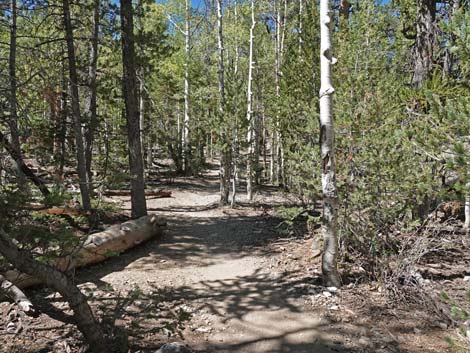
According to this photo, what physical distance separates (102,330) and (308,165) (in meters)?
4.29

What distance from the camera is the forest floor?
13.7 feet

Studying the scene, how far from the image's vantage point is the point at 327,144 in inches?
203

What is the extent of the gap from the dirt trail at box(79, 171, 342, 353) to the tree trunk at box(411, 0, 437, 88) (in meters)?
4.71

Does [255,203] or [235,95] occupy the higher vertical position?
[235,95]

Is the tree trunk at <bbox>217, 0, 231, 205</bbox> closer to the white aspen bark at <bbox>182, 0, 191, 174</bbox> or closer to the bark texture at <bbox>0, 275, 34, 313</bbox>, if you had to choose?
the white aspen bark at <bbox>182, 0, 191, 174</bbox>

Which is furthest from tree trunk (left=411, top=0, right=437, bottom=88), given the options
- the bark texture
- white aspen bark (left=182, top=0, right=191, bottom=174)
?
white aspen bark (left=182, top=0, right=191, bottom=174)

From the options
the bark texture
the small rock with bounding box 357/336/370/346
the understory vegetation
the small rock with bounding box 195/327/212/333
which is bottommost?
the small rock with bounding box 195/327/212/333

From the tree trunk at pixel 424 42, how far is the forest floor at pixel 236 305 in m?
3.68

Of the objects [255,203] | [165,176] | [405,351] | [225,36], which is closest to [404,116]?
[405,351]

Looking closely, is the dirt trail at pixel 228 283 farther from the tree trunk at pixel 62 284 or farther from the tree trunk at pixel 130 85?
the tree trunk at pixel 130 85

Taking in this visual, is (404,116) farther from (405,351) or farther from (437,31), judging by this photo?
(405,351)

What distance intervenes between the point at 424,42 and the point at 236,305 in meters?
6.26

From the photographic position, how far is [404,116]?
19.3 ft

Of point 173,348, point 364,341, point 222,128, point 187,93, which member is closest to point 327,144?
point 364,341
